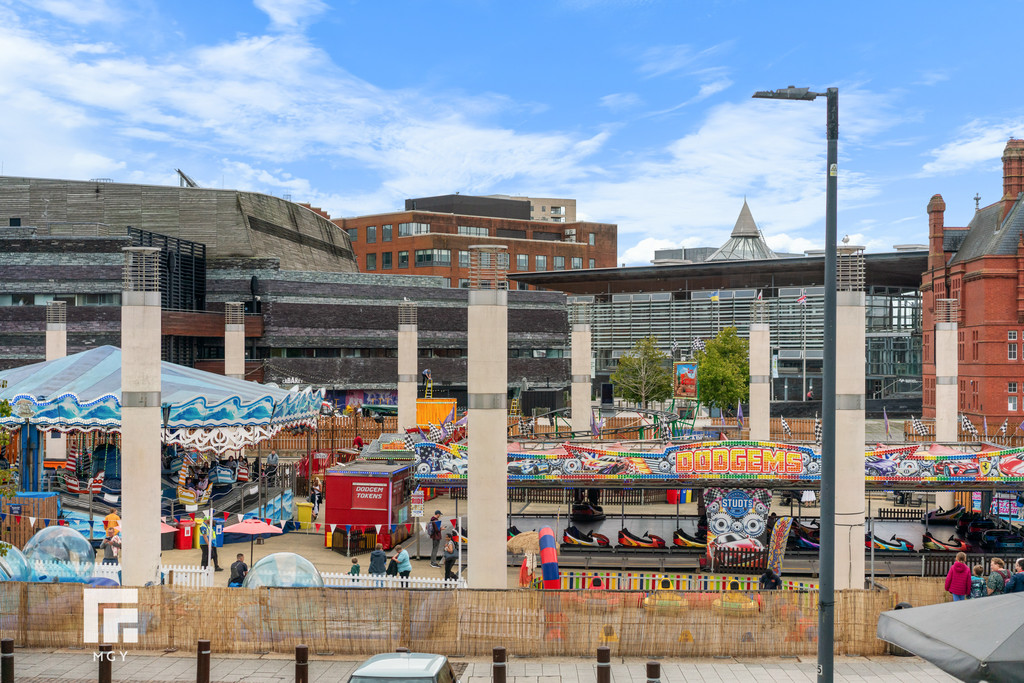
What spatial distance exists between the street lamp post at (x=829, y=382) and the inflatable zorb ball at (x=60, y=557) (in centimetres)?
1461


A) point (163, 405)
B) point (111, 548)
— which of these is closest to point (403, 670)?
point (111, 548)

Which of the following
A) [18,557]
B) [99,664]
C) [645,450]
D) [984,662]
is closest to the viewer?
[984,662]

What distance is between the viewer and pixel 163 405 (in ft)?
87.5

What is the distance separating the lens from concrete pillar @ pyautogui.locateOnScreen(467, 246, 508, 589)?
1941cm

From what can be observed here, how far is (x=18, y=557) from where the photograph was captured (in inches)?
736

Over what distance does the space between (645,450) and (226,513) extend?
13890 mm

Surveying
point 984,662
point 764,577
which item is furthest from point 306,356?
point 984,662

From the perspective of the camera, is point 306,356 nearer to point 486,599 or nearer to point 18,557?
point 18,557

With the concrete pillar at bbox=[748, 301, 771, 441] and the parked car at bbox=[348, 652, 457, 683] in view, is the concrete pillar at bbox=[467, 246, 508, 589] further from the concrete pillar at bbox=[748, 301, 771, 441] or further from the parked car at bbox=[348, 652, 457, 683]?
the concrete pillar at bbox=[748, 301, 771, 441]

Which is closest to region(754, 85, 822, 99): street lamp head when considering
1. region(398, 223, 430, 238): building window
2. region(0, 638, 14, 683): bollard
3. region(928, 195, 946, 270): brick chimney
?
region(0, 638, 14, 683): bollard

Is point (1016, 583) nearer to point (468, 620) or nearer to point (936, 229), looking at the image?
point (468, 620)

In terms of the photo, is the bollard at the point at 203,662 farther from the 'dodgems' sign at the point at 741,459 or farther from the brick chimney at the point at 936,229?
the brick chimney at the point at 936,229

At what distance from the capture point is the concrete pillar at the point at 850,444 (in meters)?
20.1

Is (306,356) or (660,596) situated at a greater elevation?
(306,356)
